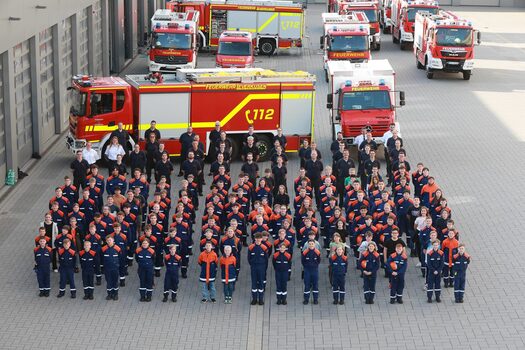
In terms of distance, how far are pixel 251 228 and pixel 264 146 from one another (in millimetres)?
8051

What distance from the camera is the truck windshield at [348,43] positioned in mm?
44062

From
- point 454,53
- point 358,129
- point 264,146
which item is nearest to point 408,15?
point 454,53

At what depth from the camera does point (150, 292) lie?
21.1 m

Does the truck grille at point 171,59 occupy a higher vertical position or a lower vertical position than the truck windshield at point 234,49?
lower

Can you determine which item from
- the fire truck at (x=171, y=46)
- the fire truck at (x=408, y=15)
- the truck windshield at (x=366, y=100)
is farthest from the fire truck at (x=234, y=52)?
the truck windshield at (x=366, y=100)

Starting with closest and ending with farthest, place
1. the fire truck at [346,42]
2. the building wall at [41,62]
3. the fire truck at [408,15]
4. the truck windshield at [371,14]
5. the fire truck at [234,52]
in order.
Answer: the building wall at [41,62], the fire truck at [234,52], the fire truck at [346,42], the fire truck at [408,15], the truck windshield at [371,14]

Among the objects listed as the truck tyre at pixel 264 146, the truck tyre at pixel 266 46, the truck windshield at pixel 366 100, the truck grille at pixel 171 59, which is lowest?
the truck tyre at pixel 266 46

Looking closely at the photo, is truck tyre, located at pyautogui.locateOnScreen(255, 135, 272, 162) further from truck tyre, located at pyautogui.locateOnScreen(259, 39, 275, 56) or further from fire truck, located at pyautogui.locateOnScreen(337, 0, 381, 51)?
fire truck, located at pyautogui.locateOnScreen(337, 0, 381, 51)

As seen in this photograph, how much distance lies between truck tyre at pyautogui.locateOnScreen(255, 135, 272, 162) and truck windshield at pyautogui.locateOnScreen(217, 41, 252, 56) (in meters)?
13.2

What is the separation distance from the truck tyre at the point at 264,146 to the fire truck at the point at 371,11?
22845 mm

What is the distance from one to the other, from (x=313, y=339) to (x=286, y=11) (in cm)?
3271

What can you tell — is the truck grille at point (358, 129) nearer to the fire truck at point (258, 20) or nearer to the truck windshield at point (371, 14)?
the fire truck at point (258, 20)

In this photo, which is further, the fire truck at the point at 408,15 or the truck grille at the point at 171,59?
the fire truck at the point at 408,15

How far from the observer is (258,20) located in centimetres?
5053
